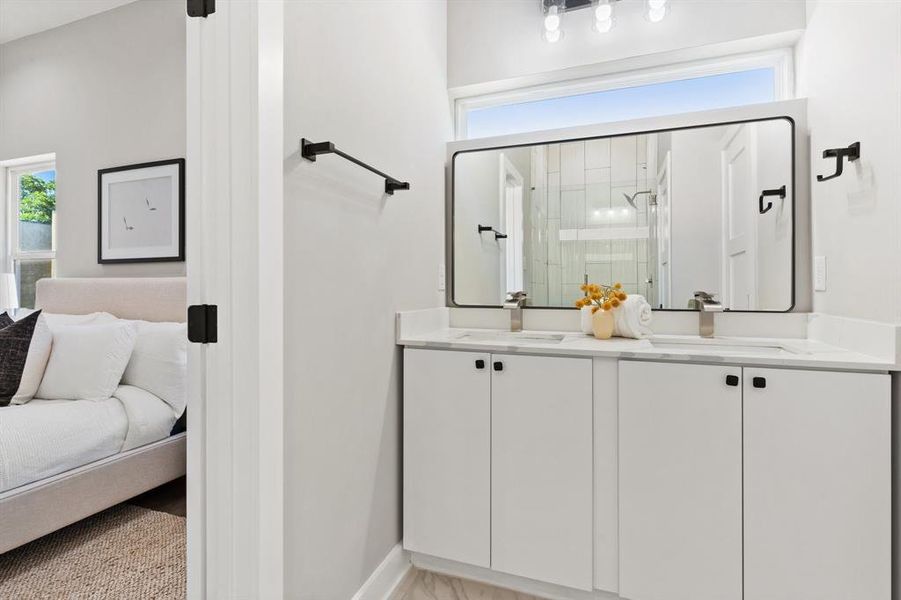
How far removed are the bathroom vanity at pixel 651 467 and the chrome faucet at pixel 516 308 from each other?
0.42m

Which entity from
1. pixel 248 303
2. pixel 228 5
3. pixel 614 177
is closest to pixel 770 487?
pixel 614 177

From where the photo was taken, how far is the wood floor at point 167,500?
7.04 feet

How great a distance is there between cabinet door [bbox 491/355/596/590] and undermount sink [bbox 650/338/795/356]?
0.34m

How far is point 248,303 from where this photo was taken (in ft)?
3.14

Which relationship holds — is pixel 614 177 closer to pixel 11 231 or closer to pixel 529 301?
pixel 529 301

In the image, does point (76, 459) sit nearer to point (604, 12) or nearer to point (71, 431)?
point (71, 431)

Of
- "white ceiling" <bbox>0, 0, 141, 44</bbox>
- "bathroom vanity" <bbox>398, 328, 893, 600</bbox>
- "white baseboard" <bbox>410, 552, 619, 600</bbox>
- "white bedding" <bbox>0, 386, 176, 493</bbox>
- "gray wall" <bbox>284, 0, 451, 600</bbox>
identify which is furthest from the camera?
"white ceiling" <bbox>0, 0, 141, 44</bbox>

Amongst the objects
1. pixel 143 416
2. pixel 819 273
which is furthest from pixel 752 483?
pixel 143 416

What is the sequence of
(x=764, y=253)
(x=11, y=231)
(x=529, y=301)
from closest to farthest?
(x=764, y=253)
(x=529, y=301)
(x=11, y=231)

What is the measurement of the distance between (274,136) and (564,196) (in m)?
1.41

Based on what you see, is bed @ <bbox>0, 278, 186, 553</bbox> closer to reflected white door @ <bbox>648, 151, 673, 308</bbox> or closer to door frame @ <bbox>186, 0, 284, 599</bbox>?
door frame @ <bbox>186, 0, 284, 599</bbox>

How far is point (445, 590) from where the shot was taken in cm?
159

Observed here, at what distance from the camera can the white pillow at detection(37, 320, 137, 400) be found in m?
2.01

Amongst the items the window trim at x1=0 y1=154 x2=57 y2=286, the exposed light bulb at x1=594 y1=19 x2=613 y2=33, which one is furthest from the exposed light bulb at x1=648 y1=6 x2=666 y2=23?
the window trim at x1=0 y1=154 x2=57 y2=286
